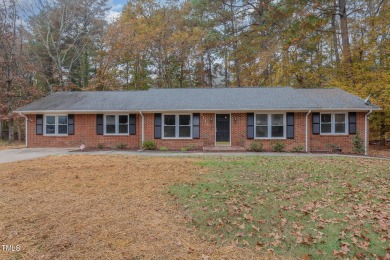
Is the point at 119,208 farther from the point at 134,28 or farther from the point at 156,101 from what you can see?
the point at 134,28

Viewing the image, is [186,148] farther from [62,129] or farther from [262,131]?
[62,129]

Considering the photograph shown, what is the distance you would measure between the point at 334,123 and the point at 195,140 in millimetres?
7797

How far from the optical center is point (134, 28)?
80.6 feet

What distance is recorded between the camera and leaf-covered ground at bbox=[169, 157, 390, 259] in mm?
3410

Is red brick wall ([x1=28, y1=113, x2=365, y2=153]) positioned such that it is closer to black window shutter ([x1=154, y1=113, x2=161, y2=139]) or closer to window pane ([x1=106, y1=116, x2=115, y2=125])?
black window shutter ([x1=154, y1=113, x2=161, y2=139])

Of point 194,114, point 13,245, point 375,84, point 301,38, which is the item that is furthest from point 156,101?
point 375,84

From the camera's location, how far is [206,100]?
1543 cm

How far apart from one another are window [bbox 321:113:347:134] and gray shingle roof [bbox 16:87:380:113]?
2.12ft

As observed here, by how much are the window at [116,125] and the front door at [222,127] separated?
5366 mm

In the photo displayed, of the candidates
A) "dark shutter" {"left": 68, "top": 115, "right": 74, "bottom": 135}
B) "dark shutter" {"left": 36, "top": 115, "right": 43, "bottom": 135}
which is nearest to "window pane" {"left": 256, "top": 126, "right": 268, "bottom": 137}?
"dark shutter" {"left": 68, "top": 115, "right": 74, "bottom": 135}

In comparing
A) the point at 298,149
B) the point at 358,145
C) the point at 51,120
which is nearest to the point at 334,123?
the point at 358,145

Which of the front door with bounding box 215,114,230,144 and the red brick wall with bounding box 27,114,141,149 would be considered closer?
the front door with bounding box 215,114,230,144

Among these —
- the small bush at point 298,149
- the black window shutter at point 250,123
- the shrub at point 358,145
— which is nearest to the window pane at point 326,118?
the shrub at point 358,145

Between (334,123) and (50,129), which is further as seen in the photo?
(50,129)
